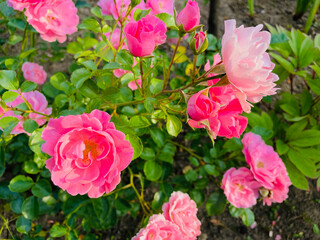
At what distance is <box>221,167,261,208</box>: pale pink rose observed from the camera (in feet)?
3.66

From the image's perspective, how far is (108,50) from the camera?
0.91 meters

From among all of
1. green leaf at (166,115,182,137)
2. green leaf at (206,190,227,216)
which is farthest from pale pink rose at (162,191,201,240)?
green leaf at (166,115,182,137)

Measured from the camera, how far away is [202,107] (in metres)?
0.57

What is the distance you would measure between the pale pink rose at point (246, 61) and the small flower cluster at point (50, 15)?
628mm

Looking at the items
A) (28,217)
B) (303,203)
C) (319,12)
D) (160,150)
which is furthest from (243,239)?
(319,12)

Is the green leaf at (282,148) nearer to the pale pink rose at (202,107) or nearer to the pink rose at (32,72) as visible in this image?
the pale pink rose at (202,107)

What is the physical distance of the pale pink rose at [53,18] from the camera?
901 mm

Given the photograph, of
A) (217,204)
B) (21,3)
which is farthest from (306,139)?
(21,3)

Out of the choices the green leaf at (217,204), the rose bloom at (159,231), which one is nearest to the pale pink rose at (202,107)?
the rose bloom at (159,231)

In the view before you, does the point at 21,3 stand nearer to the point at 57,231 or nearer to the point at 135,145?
the point at 135,145

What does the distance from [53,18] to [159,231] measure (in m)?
0.82

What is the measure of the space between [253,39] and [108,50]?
0.50 meters

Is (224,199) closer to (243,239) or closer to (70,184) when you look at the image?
(243,239)

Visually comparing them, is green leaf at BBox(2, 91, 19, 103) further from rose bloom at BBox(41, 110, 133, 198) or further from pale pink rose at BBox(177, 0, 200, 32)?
pale pink rose at BBox(177, 0, 200, 32)
